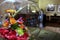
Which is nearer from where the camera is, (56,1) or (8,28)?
(8,28)

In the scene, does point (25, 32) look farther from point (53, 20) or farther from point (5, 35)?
point (53, 20)

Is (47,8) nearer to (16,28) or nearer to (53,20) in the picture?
(53,20)

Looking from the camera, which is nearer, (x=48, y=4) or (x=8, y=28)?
(x=8, y=28)

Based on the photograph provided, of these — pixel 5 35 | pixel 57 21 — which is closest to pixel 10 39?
pixel 5 35

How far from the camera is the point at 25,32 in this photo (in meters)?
1.17

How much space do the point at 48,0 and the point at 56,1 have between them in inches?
19.3

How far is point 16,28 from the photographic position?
1.17m

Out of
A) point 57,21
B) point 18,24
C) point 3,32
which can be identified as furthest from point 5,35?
point 57,21

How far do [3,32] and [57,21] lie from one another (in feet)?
26.0

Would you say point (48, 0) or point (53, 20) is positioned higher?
point (48, 0)

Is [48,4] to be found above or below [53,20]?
above

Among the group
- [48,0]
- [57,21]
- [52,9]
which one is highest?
[48,0]

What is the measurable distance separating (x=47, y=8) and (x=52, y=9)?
12.5 inches

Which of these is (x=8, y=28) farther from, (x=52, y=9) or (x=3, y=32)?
(x=52, y=9)
